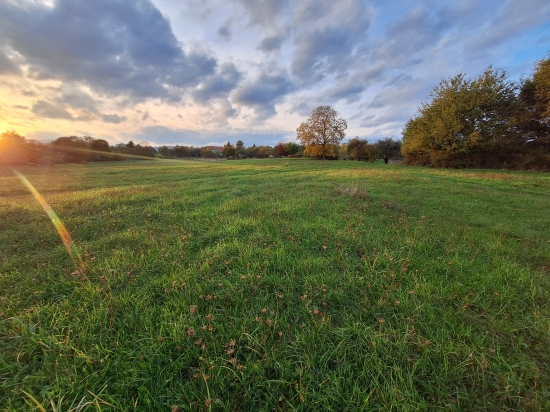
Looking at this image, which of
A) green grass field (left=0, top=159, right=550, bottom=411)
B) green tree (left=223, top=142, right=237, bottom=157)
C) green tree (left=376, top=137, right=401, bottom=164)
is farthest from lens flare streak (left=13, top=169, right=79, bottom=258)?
green tree (left=223, top=142, right=237, bottom=157)

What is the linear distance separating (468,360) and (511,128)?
3063cm

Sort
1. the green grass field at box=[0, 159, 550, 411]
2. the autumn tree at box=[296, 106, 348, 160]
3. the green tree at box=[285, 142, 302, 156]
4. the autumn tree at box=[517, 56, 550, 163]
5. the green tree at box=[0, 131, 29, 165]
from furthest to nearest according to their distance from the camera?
the green tree at box=[285, 142, 302, 156], the autumn tree at box=[296, 106, 348, 160], the green tree at box=[0, 131, 29, 165], the autumn tree at box=[517, 56, 550, 163], the green grass field at box=[0, 159, 550, 411]

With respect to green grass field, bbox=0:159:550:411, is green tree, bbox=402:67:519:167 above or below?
above

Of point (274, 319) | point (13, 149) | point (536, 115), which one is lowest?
point (274, 319)

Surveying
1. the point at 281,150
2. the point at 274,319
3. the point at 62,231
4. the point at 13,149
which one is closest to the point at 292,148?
the point at 281,150

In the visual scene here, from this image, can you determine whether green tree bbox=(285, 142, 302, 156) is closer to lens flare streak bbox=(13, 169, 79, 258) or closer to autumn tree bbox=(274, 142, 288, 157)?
autumn tree bbox=(274, 142, 288, 157)

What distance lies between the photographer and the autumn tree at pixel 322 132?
124 ft

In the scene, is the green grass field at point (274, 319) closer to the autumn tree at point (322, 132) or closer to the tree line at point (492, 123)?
the tree line at point (492, 123)

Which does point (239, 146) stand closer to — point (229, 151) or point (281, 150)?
point (229, 151)

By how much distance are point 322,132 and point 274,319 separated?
40.4m

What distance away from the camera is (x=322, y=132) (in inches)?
1522

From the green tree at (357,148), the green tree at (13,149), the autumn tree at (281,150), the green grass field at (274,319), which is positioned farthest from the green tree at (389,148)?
the green tree at (13,149)

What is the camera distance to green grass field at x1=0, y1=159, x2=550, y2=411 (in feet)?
5.08

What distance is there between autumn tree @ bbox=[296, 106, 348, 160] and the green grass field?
36849 mm
